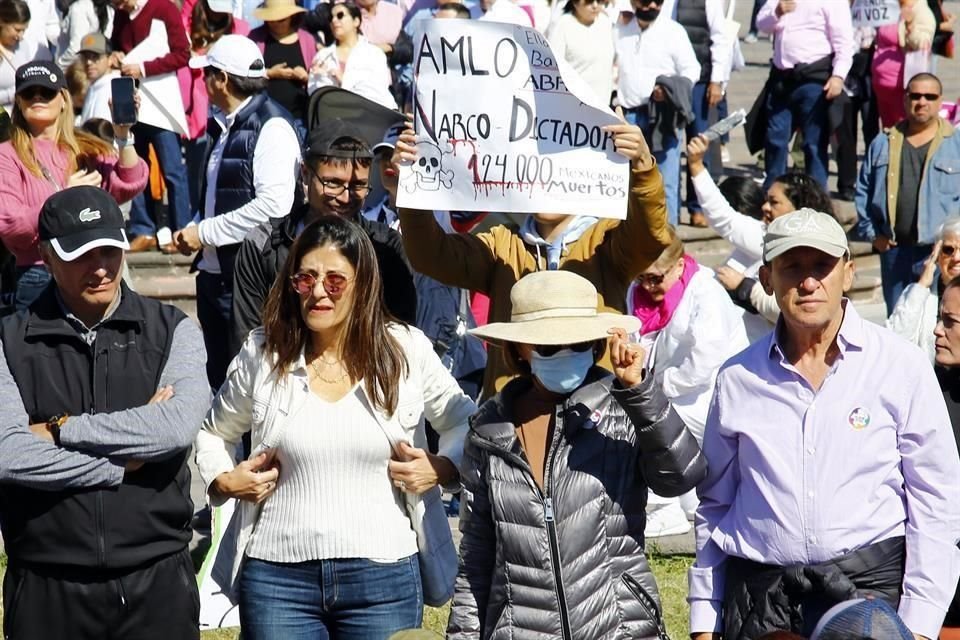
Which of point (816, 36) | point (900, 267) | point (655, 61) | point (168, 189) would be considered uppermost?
point (816, 36)

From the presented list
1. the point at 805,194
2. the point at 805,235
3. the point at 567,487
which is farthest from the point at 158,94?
the point at 805,235

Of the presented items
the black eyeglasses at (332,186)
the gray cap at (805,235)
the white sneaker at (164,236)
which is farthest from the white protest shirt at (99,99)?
the gray cap at (805,235)

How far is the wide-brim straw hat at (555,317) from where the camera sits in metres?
4.47

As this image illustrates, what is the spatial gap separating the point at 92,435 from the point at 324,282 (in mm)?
839

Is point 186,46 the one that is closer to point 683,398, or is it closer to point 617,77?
point 617,77

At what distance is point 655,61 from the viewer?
13.3 meters

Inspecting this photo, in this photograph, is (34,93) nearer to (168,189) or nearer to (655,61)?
(168,189)

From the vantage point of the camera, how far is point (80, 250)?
471cm

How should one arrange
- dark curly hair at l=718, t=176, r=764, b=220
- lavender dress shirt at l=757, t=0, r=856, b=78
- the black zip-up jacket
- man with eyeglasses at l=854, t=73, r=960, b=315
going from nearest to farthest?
the black zip-up jacket, dark curly hair at l=718, t=176, r=764, b=220, man with eyeglasses at l=854, t=73, r=960, b=315, lavender dress shirt at l=757, t=0, r=856, b=78

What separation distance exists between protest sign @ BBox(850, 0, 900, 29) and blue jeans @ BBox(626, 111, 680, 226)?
7.71ft

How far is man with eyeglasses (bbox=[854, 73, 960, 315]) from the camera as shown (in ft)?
34.1

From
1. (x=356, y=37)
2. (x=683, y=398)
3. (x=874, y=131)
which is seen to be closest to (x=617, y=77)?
(x=356, y=37)

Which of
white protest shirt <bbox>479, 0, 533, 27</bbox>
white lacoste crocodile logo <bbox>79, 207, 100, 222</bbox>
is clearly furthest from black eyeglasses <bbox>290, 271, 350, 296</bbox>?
white protest shirt <bbox>479, 0, 533, 27</bbox>

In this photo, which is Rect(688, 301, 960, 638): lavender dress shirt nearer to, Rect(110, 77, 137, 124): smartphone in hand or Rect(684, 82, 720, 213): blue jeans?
Rect(110, 77, 137, 124): smartphone in hand
